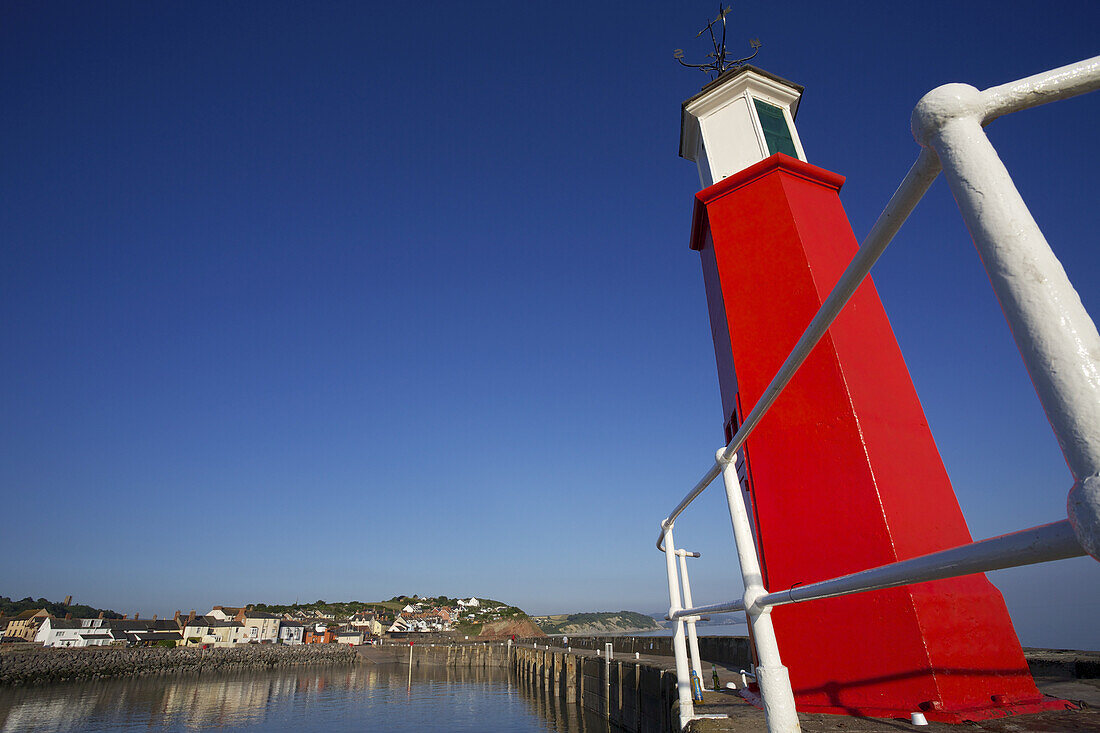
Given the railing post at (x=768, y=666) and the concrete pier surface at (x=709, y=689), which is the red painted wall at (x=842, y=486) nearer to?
the concrete pier surface at (x=709, y=689)

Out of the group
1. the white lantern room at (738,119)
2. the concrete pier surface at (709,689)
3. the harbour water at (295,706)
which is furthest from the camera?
the harbour water at (295,706)

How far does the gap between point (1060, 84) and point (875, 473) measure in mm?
4275

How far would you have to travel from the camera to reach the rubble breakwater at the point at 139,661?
3312 centimetres

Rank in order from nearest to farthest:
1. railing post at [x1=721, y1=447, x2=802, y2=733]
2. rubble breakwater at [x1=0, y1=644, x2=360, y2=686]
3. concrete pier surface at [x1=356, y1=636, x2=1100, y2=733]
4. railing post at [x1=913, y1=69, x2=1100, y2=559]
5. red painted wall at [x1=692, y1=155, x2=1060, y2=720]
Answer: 1. railing post at [x1=913, y1=69, x2=1100, y2=559]
2. railing post at [x1=721, y1=447, x2=802, y2=733]
3. concrete pier surface at [x1=356, y1=636, x2=1100, y2=733]
4. red painted wall at [x1=692, y1=155, x2=1060, y2=720]
5. rubble breakwater at [x1=0, y1=644, x2=360, y2=686]

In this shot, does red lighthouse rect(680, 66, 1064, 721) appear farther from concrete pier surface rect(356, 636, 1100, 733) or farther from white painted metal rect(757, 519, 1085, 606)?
white painted metal rect(757, 519, 1085, 606)

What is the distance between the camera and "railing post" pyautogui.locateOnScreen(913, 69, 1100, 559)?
1.90ft

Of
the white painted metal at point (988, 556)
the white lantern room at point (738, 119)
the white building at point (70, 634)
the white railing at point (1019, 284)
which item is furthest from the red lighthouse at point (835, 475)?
the white building at point (70, 634)

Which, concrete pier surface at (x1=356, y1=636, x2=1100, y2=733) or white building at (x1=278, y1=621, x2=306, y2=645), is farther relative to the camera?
white building at (x1=278, y1=621, x2=306, y2=645)

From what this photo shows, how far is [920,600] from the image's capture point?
12.8ft

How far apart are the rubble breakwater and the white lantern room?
1791 inches

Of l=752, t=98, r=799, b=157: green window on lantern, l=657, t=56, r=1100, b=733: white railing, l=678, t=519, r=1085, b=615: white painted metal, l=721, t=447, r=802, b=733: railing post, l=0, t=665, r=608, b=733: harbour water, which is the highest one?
l=752, t=98, r=799, b=157: green window on lantern

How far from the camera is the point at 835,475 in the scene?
457 centimetres

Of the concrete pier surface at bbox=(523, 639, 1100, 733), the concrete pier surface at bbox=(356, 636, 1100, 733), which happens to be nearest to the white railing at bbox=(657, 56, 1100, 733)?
the concrete pier surface at bbox=(523, 639, 1100, 733)

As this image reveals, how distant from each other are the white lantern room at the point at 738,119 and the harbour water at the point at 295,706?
48.2 ft
